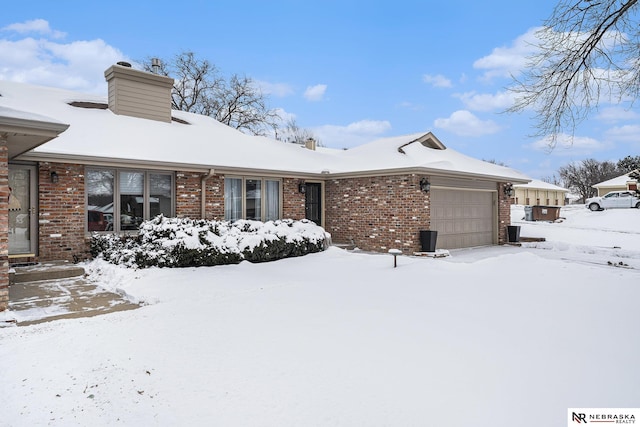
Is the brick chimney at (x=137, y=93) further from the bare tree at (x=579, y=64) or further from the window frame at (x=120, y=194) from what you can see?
the bare tree at (x=579, y=64)

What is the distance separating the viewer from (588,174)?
54.9m

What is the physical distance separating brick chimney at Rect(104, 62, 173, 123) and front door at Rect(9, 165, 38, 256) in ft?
14.2

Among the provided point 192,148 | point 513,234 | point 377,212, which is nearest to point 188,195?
point 192,148

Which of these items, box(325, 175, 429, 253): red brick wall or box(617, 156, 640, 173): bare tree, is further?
box(325, 175, 429, 253): red brick wall

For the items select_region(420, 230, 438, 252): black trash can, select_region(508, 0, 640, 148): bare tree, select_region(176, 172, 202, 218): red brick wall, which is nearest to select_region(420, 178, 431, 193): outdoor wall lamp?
select_region(420, 230, 438, 252): black trash can

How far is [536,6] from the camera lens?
9773mm

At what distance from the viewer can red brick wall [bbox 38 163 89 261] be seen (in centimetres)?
859

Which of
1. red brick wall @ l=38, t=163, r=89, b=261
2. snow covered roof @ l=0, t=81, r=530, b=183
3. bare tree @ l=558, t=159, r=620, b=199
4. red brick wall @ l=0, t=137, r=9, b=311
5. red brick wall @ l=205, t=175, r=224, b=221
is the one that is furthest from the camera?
bare tree @ l=558, t=159, r=620, b=199

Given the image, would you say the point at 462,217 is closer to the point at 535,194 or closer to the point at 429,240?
the point at 429,240

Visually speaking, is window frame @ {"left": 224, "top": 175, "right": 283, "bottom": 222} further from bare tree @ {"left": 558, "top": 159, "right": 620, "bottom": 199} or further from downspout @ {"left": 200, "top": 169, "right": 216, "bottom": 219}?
bare tree @ {"left": 558, "top": 159, "right": 620, "bottom": 199}

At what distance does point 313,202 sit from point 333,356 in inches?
403

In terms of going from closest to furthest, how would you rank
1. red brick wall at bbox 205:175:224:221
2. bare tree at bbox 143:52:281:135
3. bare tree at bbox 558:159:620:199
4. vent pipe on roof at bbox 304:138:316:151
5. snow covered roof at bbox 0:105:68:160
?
snow covered roof at bbox 0:105:68:160 < red brick wall at bbox 205:175:224:221 < vent pipe on roof at bbox 304:138:316:151 < bare tree at bbox 143:52:281:135 < bare tree at bbox 558:159:620:199

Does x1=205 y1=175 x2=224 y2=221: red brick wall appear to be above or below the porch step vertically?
above

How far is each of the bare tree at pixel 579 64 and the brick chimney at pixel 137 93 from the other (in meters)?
10.5
